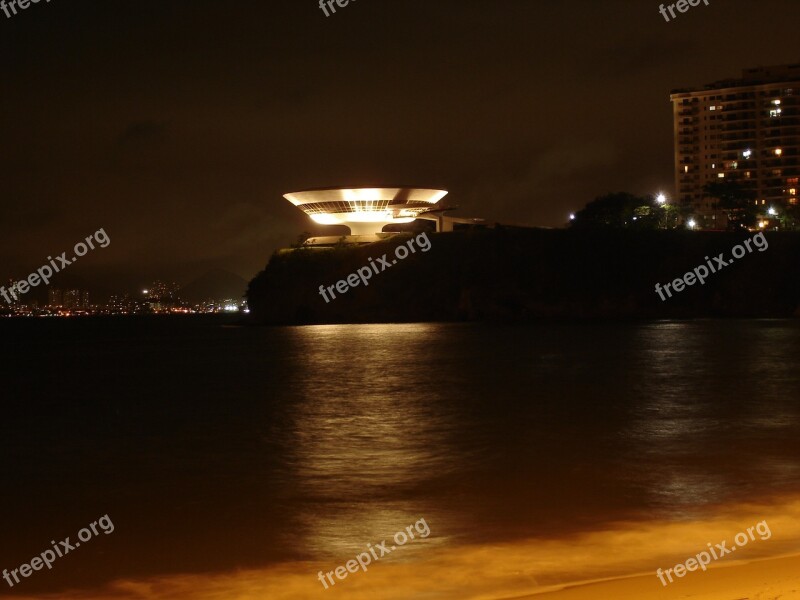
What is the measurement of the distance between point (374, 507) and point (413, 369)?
2593 cm

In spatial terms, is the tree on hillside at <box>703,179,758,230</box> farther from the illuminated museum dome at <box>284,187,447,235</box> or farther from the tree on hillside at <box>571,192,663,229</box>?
the illuminated museum dome at <box>284,187,447,235</box>

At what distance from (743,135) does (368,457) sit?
Result: 495 ft

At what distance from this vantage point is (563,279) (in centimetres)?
10250

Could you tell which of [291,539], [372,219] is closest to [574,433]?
[291,539]

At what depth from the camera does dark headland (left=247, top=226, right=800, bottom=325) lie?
9769 cm

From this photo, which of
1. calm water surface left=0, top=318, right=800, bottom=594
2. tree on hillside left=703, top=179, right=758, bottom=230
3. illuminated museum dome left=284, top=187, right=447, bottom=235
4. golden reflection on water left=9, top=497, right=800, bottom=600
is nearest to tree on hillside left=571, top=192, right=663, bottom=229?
tree on hillside left=703, top=179, right=758, bottom=230

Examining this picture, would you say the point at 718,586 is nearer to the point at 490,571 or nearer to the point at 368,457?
the point at 490,571

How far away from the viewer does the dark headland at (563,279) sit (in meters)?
97.7

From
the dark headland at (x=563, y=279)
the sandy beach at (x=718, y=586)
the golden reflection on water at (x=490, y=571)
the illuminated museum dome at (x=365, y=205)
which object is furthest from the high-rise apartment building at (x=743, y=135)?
the sandy beach at (x=718, y=586)

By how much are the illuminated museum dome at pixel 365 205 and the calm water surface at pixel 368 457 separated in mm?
85066

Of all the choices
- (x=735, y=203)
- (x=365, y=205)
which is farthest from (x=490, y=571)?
(x=365, y=205)

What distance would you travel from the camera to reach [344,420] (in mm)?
22516

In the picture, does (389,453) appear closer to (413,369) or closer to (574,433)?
(574,433)

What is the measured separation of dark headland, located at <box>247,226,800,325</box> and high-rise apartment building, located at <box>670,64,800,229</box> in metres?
42.5
